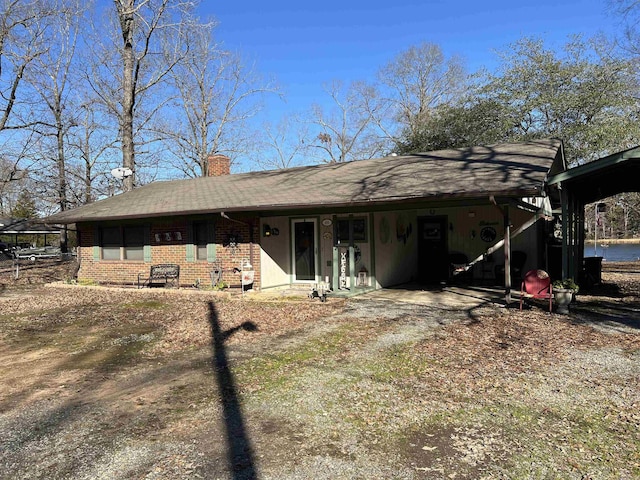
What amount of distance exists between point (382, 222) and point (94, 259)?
9.64 metres

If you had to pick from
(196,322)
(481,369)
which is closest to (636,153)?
(481,369)

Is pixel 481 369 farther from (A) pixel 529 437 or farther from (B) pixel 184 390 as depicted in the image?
(B) pixel 184 390

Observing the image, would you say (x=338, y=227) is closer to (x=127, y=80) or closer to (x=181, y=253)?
(x=181, y=253)

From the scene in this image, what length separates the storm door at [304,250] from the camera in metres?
12.4

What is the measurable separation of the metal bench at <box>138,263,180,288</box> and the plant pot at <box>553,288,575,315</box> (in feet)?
32.1

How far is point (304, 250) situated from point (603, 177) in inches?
290

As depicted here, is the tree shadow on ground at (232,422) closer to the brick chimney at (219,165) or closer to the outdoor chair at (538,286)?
the outdoor chair at (538,286)

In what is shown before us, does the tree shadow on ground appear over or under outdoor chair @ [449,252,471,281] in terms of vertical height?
under

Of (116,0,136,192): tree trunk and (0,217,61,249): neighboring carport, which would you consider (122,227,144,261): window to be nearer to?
(0,217,61,249): neighboring carport

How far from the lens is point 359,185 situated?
37.0 ft

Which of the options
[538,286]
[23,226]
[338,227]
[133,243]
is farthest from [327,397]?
[23,226]

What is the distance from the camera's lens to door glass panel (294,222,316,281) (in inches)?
491

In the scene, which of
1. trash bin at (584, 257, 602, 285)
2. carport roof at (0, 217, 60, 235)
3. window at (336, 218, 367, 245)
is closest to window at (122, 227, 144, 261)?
carport roof at (0, 217, 60, 235)

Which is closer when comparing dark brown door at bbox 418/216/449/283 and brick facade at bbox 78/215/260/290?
brick facade at bbox 78/215/260/290
